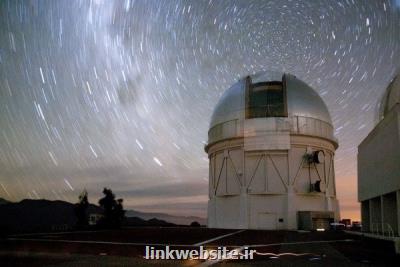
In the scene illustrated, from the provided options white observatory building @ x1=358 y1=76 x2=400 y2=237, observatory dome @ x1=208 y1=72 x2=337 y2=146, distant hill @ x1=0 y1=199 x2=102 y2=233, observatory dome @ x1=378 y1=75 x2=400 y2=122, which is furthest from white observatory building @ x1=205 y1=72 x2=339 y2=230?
distant hill @ x1=0 y1=199 x2=102 y2=233

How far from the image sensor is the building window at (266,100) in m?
31.7

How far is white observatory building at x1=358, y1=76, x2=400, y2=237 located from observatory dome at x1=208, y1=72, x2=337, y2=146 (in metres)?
7.24

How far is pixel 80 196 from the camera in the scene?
110ft

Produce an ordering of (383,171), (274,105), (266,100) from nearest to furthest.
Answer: (383,171)
(274,105)
(266,100)

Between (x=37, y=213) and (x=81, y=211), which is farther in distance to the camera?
(x=37, y=213)

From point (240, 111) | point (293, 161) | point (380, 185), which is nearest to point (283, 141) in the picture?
point (293, 161)

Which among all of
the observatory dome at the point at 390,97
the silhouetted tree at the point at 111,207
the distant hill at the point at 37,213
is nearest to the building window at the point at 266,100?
the observatory dome at the point at 390,97

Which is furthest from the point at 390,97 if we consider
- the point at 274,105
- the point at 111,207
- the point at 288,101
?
the point at 111,207

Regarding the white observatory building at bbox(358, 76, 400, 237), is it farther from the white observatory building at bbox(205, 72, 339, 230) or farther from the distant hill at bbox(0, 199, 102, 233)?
the distant hill at bbox(0, 199, 102, 233)

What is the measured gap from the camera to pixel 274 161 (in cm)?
3122

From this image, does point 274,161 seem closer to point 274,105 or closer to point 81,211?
point 274,105

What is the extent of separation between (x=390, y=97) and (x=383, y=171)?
668 centimetres

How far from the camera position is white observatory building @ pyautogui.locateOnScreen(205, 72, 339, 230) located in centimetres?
3058

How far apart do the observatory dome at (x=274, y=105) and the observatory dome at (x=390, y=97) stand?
24.6 feet
